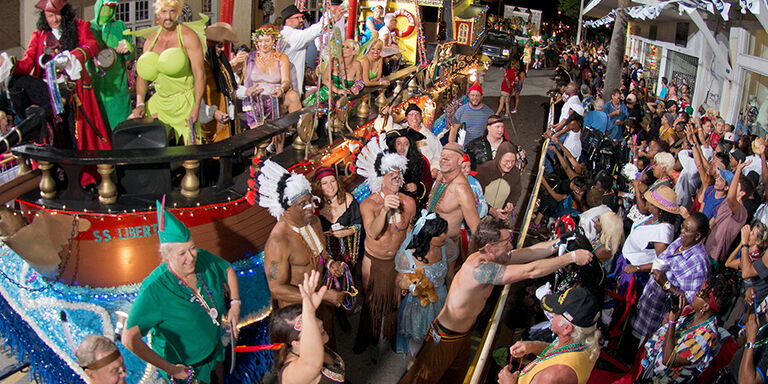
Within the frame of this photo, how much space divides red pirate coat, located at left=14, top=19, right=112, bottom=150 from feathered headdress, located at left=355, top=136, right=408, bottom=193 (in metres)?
2.62

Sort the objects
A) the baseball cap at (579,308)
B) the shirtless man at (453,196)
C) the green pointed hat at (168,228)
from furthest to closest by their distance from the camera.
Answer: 1. the shirtless man at (453,196)
2. the green pointed hat at (168,228)
3. the baseball cap at (579,308)

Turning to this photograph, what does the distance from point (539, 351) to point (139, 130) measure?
3658mm

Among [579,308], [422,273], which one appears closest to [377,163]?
[422,273]

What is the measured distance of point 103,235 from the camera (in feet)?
14.4

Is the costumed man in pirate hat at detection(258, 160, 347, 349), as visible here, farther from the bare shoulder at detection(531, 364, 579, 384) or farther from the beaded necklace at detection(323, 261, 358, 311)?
the bare shoulder at detection(531, 364, 579, 384)

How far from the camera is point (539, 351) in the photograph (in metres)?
3.97

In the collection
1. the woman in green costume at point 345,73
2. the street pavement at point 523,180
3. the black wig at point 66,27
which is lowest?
the street pavement at point 523,180

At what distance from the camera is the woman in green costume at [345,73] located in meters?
7.50

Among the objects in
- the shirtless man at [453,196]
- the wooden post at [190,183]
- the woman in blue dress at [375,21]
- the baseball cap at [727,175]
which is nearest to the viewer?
the wooden post at [190,183]

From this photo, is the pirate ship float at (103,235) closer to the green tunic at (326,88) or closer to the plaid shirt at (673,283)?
the green tunic at (326,88)

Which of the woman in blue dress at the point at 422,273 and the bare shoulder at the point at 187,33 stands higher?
the bare shoulder at the point at 187,33

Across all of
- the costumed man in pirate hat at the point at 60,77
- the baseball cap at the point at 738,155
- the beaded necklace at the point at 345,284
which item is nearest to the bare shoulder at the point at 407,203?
the beaded necklace at the point at 345,284

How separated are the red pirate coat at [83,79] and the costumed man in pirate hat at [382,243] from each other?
109 inches

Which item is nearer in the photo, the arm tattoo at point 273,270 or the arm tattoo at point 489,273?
the arm tattoo at point 489,273
